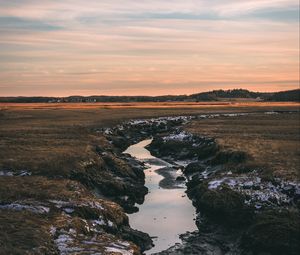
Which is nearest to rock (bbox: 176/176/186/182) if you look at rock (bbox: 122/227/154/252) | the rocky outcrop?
the rocky outcrop

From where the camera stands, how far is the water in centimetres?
2576

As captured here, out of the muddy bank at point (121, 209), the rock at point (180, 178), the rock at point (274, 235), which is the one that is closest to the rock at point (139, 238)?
the muddy bank at point (121, 209)

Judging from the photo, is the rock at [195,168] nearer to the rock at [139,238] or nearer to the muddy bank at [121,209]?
the muddy bank at [121,209]

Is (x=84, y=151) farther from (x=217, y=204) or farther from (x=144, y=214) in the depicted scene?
(x=217, y=204)

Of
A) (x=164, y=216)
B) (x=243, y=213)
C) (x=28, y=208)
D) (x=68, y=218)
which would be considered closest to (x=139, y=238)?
(x=68, y=218)

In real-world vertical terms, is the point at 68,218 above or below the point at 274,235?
above

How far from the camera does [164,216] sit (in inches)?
1170

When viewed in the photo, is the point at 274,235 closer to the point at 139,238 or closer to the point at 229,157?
the point at 139,238

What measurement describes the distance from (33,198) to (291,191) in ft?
53.4

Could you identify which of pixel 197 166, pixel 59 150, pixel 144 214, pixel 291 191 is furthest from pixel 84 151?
pixel 291 191

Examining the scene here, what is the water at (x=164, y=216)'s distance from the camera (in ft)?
84.5

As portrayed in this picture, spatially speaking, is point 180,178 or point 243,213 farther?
point 180,178

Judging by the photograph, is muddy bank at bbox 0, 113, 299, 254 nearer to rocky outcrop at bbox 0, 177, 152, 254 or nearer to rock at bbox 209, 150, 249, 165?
rocky outcrop at bbox 0, 177, 152, 254

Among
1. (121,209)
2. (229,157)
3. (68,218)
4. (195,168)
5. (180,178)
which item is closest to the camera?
(68,218)
